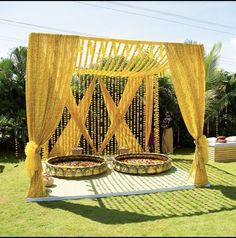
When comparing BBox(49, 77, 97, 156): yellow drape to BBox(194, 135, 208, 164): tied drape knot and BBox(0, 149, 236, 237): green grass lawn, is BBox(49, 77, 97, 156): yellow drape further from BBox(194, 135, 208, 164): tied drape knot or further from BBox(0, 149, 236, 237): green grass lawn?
BBox(194, 135, 208, 164): tied drape knot

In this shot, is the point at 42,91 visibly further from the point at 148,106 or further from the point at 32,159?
the point at 148,106

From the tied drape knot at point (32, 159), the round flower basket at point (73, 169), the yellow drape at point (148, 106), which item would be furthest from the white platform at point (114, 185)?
the yellow drape at point (148, 106)

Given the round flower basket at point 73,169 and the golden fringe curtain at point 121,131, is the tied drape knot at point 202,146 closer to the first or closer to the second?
the round flower basket at point 73,169

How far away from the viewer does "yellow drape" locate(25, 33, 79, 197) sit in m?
5.09

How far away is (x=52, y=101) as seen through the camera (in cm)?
523

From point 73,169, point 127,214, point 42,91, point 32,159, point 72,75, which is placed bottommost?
point 127,214

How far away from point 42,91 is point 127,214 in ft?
7.50

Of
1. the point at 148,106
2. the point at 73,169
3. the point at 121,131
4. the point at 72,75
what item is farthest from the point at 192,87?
the point at 121,131

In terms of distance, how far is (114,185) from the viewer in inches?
237

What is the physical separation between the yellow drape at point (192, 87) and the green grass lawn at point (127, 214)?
0.59 m

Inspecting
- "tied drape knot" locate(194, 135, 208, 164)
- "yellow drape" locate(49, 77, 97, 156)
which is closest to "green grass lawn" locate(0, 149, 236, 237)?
"tied drape knot" locate(194, 135, 208, 164)

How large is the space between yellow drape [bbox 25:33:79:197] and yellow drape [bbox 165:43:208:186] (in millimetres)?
1894

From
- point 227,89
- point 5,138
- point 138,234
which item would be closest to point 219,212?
point 138,234

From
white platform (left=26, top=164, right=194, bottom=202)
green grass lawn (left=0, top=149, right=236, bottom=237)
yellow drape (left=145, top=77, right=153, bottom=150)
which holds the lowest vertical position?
green grass lawn (left=0, top=149, right=236, bottom=237)
